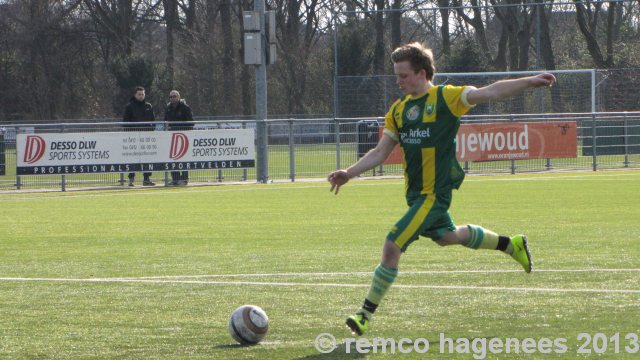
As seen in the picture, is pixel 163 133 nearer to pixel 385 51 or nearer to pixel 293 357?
pixel 293 357

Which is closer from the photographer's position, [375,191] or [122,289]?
[122,289]

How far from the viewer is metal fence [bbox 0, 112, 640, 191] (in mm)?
25812

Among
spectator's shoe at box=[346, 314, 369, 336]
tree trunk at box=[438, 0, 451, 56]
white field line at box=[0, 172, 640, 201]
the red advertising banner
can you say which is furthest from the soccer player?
tree trunk at box=[438, 0, 451, 56]

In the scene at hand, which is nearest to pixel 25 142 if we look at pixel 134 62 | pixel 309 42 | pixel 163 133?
pixel 163 133

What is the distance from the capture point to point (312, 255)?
1157 centimetres

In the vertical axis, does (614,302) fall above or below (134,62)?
below

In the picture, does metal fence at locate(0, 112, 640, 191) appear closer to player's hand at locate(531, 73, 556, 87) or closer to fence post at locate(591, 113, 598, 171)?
fence post at locate(591, 113, 598, 171)

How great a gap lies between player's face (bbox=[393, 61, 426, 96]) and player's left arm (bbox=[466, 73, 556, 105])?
323mm

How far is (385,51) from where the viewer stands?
55062 mm

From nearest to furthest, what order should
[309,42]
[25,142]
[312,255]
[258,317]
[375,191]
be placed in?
[258,317]
[312,255]
[375,191]
[25,142]
[309,42]

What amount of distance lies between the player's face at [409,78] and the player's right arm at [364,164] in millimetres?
367

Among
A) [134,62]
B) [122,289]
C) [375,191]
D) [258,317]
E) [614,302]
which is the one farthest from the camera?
[134,62]

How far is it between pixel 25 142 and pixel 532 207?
11.6m

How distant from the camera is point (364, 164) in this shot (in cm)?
756
